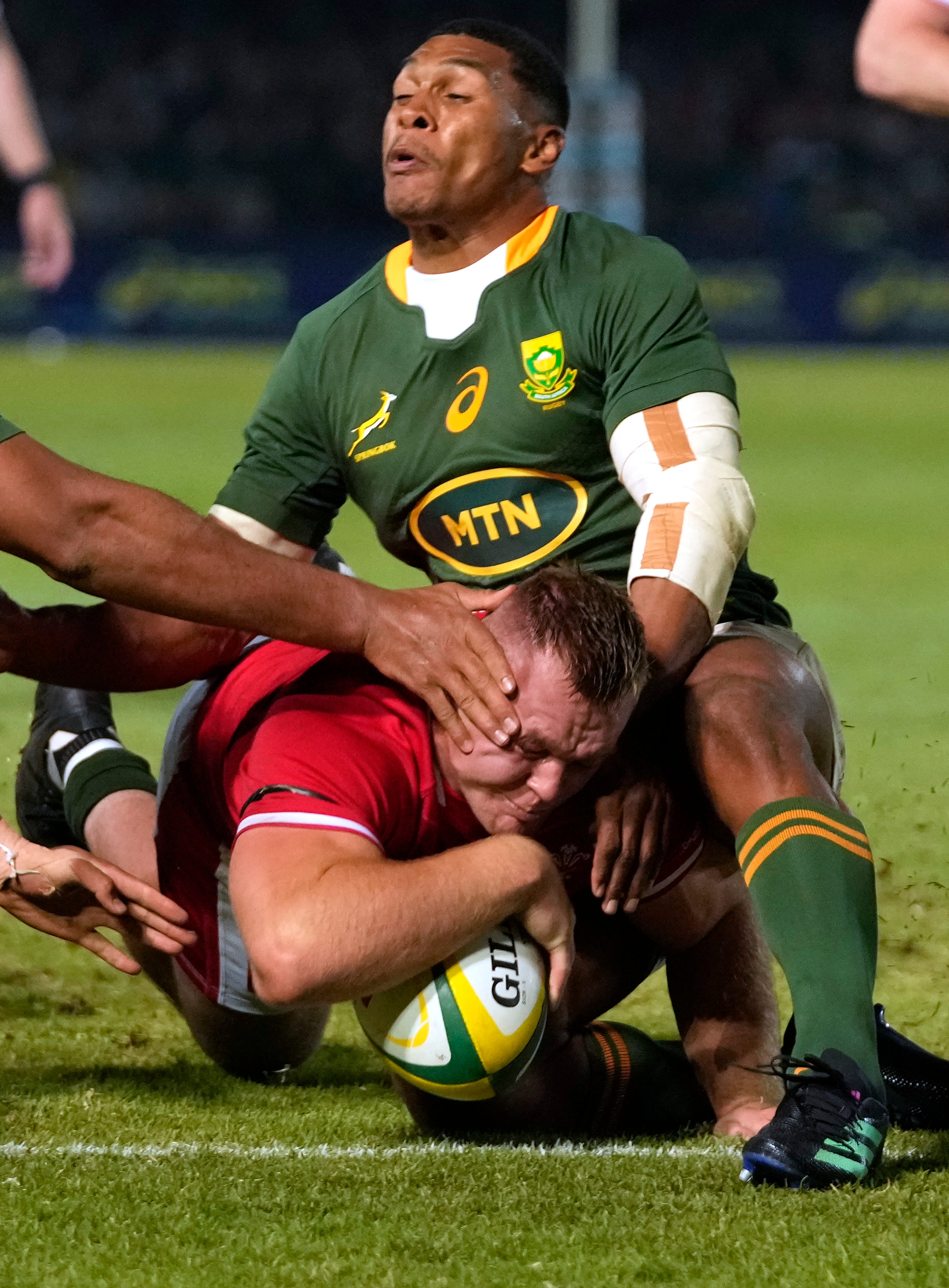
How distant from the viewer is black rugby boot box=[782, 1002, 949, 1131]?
138 inches

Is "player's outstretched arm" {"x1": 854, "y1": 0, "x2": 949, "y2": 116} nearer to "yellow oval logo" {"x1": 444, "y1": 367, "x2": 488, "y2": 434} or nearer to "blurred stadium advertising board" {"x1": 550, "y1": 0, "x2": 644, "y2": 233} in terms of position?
"yellow oval logo" {"x1": 444, "y1": 367, "x2": 488, "y2": 434}

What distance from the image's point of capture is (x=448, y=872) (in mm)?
3094

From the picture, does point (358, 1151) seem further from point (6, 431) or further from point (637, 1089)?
point (6, 431)

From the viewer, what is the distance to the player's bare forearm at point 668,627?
11.4 ft

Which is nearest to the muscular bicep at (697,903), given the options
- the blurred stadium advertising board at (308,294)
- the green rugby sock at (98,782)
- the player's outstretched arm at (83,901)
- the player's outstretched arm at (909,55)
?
the player's outstretched arm at (83,901)

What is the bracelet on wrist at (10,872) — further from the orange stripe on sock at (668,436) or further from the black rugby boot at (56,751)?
the orange stripe on sock at (668,436)

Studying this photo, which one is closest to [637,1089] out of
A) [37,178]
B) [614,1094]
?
[614,1094]

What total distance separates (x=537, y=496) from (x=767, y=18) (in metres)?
32.1

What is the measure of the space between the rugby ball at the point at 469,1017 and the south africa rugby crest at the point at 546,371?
1.23 metres

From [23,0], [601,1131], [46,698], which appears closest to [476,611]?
[601,1131]

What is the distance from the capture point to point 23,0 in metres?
32.4

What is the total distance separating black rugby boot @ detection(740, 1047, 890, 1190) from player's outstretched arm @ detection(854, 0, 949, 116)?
1709 mm

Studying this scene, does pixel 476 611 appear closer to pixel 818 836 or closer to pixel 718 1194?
pixel 818 836

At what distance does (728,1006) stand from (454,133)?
1.90 meters
